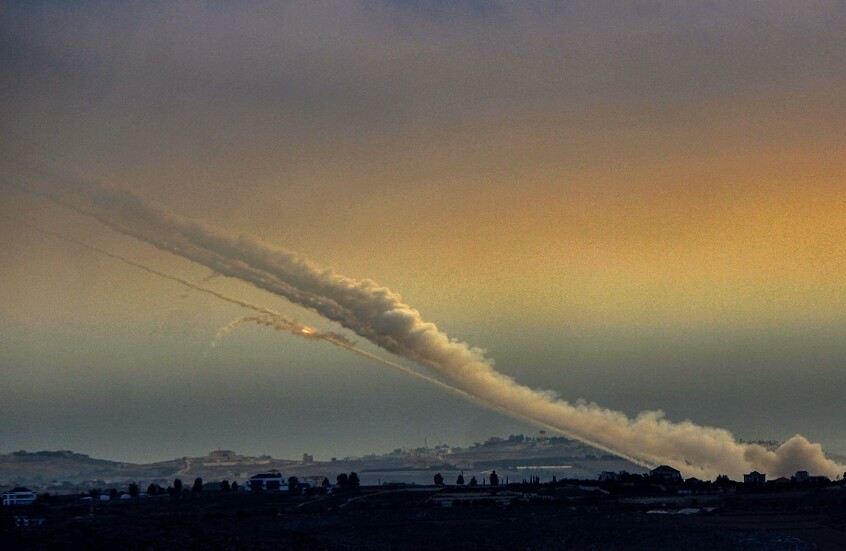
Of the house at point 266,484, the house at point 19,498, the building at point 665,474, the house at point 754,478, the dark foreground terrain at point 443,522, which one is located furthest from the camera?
the house at point 266,484

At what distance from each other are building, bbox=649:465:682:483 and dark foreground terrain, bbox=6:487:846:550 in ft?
61.2

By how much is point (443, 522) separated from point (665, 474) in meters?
55.9

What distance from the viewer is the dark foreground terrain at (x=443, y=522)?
9388 centimetres

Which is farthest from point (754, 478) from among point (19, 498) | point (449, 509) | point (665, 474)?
point (19, 498)

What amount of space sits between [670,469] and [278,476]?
4525 centimetres

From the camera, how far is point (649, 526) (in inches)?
3989

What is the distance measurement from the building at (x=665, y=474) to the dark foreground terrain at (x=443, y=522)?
18.6m

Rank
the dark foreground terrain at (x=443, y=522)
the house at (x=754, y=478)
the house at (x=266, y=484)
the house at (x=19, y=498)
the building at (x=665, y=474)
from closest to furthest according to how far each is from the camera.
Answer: the dark foreground terrain at (x=443, y=522)
the house at (x=19, y=498)
the house at (x=754, y=478)
the building at (x=665, y=474)
the house at (x=266, y=484)

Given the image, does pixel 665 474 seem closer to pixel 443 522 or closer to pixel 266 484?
pixel 266 484

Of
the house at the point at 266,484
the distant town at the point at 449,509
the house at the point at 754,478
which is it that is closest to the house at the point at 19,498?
the distant town at the point at 449,509

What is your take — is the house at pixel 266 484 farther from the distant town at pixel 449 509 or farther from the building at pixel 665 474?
the building at pixel 665 474

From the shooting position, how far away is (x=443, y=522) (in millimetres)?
108500

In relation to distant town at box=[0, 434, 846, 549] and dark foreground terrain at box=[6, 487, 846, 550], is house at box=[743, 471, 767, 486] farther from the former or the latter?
dark foreground terrain at box=[6, 487, 846, 550]

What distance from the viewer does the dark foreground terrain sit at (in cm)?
9388
